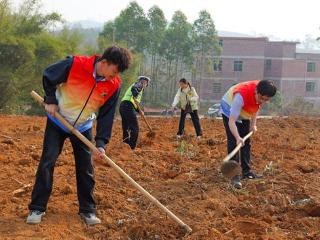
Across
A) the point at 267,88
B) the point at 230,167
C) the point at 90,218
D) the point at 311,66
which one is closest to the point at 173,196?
the point at 230,167

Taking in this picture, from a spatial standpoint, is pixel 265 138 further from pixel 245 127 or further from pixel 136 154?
pixel 245 127

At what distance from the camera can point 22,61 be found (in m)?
20.5

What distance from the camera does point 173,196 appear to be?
499 cm

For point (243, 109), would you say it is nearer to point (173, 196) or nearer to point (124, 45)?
point (173, 196)

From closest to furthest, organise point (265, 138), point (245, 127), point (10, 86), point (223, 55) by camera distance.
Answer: point (245, 127) < point (265, 138) < point (10, 86) < point (223, 55)

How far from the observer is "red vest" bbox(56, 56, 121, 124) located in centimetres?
375

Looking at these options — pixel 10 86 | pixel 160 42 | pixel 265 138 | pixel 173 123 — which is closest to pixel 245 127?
pixel 265 138

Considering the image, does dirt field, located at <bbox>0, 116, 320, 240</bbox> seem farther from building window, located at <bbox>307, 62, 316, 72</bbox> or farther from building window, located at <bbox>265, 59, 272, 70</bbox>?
building window, located at <bbox>307, 62, 316, 72</bbox>

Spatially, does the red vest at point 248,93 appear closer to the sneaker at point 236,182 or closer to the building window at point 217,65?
the sneaker at point 236,182

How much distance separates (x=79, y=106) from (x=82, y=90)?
0.14 meters

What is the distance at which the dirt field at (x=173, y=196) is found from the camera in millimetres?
3928

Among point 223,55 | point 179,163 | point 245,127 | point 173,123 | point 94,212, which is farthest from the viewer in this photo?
point 223,55

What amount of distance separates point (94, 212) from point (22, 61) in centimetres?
1750


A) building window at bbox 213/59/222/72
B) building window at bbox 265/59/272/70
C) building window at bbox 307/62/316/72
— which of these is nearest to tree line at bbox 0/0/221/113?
building window at bbox 213/59/222/72
